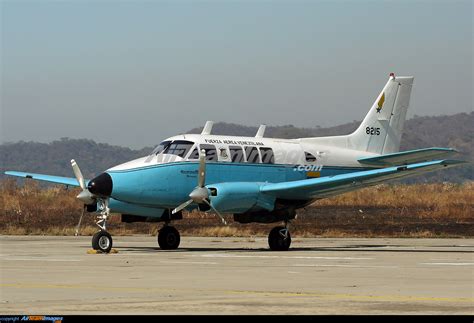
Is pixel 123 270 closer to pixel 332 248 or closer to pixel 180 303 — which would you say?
pixel 180 303

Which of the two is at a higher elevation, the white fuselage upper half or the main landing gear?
the white fuselage upper half

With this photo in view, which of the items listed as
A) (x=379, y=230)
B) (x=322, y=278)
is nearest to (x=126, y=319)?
(x=322, y=278)

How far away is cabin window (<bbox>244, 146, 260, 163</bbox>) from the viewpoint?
32719 millimetres

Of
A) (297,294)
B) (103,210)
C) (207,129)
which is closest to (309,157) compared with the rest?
(207,129)

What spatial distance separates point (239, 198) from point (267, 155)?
8.90 ft

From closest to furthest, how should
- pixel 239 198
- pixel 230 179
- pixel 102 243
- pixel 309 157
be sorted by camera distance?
pixel 102 243 → pixel 239 198 → pixel 230 179 → pixel 309 157

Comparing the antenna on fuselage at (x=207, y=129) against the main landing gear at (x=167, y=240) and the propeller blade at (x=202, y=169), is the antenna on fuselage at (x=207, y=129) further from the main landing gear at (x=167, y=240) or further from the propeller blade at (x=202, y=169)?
the main landing gear at (x=167, y=240)

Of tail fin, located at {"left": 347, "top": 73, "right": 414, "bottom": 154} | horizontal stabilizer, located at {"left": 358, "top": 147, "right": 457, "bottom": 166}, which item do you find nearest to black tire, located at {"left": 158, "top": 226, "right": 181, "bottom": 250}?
horizontal stabilizer, located at {"left": 358, "top": 147, "right": 457, "bottom": 166}

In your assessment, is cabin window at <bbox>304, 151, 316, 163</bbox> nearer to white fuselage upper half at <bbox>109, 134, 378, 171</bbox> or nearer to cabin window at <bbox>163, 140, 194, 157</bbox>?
white fuselage upper half at <bbox>109, 134, 378, 171</bbox>

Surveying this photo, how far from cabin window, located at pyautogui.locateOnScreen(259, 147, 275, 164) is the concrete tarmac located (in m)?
2.79

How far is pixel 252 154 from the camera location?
32.8 m

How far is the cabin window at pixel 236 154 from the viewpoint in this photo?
106ft

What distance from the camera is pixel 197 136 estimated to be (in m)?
32.0

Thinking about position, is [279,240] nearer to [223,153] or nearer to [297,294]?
[223,153]
